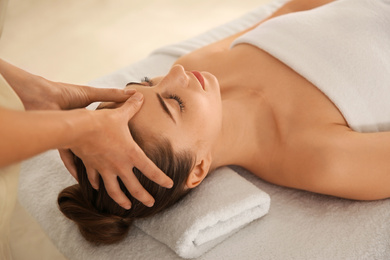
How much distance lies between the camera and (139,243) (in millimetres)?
1342

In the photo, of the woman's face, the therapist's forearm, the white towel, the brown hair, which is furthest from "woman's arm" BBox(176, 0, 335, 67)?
the therapist's forearm

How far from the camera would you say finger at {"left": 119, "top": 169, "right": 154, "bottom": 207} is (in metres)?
1.15

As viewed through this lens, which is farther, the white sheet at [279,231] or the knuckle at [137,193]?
the white sheet at [279,231]

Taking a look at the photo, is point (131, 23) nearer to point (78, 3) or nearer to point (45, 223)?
point (78, 3)

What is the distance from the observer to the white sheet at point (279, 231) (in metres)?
1.31

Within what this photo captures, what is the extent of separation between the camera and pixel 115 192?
118 cm

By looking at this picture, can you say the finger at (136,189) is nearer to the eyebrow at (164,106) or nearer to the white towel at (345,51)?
the eyebrow at (164,106)

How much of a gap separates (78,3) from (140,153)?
2.65 metres

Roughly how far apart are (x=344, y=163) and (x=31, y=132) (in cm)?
91

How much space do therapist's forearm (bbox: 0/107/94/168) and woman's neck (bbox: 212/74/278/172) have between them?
661 millimetres

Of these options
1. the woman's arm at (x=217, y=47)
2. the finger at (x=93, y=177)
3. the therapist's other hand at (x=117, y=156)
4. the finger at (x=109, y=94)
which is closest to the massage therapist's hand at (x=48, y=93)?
the finger at (x=109, y=94)

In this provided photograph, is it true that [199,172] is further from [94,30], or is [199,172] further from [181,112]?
[94,30]

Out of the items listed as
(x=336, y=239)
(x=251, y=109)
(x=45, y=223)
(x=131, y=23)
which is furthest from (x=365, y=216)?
(x=131, y=23)

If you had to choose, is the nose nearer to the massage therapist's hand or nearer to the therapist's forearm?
the massage therapist's hand
